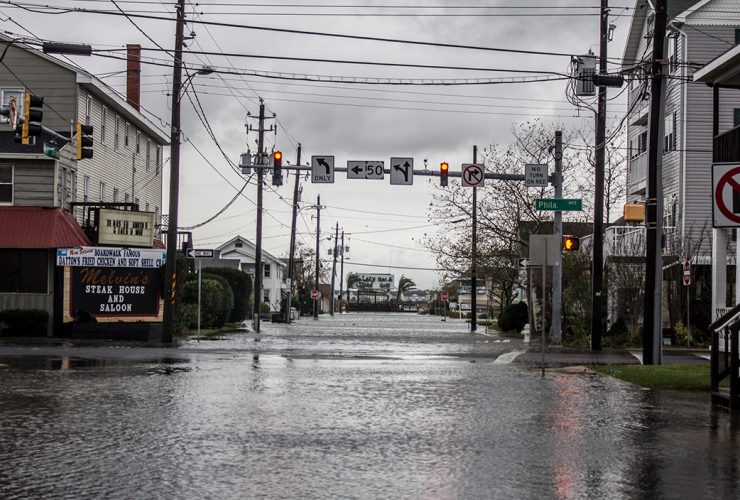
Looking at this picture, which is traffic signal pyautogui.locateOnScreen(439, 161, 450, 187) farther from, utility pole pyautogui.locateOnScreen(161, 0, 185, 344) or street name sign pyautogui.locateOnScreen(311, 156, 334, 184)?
utility pole pyautogui.locateOnScreen(161, 0, 185, 344)

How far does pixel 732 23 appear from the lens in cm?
3950

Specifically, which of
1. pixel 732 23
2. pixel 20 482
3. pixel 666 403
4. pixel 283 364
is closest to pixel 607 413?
pixel 666 403

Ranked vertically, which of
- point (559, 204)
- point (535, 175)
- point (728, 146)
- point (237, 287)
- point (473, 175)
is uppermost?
point (535, 175)

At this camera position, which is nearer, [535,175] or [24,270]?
[535,175]

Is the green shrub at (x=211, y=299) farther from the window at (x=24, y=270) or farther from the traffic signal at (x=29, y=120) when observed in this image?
the traffic signal at (x=29, y=120)

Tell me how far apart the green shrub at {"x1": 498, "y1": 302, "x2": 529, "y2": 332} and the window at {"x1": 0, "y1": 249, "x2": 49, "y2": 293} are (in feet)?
80.4

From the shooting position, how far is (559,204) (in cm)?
3072

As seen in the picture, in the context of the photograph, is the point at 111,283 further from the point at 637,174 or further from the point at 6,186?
the point at 637,174

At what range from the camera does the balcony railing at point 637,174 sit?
4266cm

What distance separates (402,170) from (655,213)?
42.5 ft

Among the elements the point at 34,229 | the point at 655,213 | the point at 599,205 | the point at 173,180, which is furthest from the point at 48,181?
the point at 655,213

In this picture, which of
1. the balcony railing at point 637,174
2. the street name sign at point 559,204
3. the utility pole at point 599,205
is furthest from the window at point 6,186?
the balcony railing at point 637,174

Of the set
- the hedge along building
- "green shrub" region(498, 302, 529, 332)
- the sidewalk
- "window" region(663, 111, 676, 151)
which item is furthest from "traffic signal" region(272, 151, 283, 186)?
"green shrub" region(498, 302, 529, 332)

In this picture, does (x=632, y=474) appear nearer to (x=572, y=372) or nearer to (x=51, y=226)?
(x=572, y=372)
